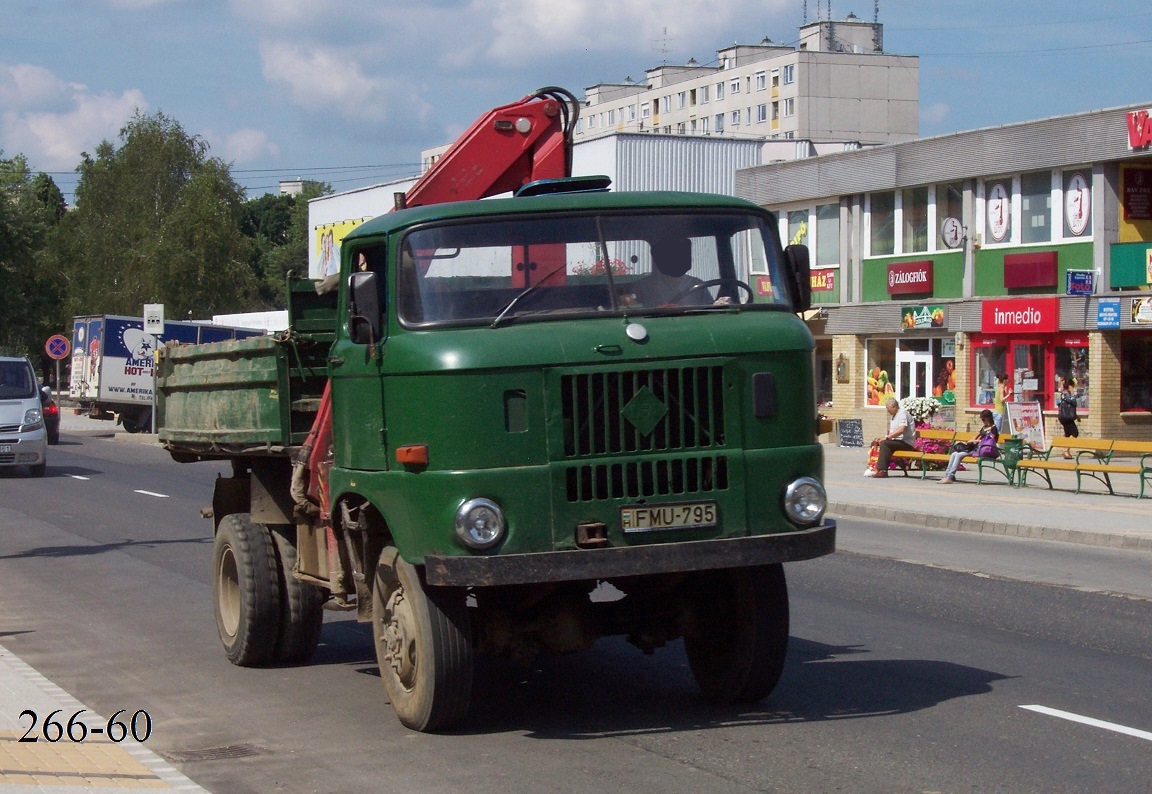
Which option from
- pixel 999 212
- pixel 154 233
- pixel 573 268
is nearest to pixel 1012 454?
pixel 999 212

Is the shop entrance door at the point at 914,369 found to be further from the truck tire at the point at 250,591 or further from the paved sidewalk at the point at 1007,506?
the truck tire at the point at 250,591

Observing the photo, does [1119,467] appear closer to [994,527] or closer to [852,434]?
[994,527]

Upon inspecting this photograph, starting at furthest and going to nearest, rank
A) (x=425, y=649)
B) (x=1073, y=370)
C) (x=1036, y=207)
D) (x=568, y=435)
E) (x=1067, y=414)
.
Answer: (x=1036, y=207) → (x=1073, y=370) → (x=1067, y=414) → (x=425, y=649) → (x=568, y=435)

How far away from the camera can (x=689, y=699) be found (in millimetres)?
7863

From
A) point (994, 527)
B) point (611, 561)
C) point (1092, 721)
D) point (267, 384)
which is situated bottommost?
point (994, 527)

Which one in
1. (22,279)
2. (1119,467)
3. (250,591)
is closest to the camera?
(250,591)

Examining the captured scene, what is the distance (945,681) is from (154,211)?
76359mm

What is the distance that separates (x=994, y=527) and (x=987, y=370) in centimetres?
1719

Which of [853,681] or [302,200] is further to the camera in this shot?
[302,200]

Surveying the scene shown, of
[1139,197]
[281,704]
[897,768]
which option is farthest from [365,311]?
[1139,197]

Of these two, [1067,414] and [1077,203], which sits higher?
[1077,203]

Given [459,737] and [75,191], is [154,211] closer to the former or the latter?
[75,191]

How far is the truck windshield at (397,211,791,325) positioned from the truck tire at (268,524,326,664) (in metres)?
2.54

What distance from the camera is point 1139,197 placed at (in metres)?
31.4
